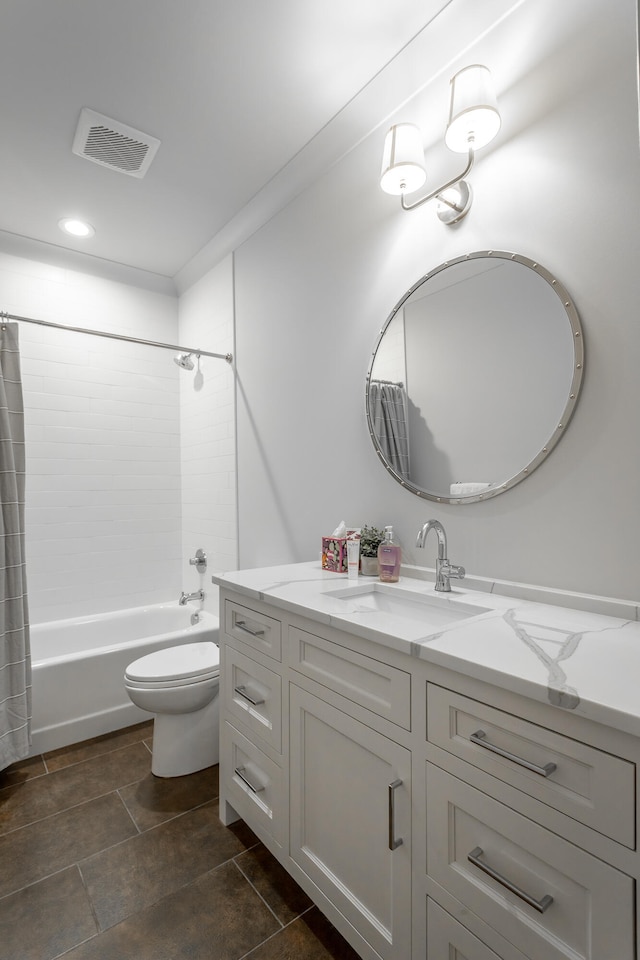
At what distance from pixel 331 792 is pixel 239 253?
2572 mm

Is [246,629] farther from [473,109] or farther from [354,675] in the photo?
[473,109]

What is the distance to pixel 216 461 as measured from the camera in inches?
116

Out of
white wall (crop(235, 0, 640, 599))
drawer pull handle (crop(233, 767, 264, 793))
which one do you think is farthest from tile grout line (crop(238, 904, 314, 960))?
white wall (crop(235, 0, 640, 599))

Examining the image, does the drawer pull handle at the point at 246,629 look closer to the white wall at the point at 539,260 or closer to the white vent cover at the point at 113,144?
the white wall at the point at 539,260

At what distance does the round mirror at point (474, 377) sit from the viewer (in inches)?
50.5

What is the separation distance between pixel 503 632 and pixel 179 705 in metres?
1.51

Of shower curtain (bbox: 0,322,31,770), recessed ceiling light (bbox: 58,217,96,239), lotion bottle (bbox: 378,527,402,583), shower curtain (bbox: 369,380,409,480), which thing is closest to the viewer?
lotion bottle (bbox: 378,527,402,583)

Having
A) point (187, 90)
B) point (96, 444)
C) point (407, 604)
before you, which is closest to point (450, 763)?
point (407, 604)

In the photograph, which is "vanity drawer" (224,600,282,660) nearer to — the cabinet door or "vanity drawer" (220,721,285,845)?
the cabinet door

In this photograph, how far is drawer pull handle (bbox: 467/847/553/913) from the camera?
0.75 metres

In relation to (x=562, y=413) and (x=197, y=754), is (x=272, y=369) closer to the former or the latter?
(x=562, y=413)

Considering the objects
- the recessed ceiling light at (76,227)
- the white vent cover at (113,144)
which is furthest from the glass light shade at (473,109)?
the recessed ceiling light at (76,227)

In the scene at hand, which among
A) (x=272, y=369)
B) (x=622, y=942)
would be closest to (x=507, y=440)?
(x=622, y=942)

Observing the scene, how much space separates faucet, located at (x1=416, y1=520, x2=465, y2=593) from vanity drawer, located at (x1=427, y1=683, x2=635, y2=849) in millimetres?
528
